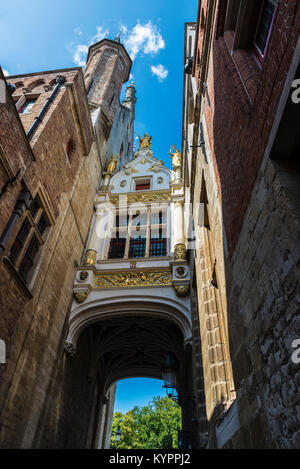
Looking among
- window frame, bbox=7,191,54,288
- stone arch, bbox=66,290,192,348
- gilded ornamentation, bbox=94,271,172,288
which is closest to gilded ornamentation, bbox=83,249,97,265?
gilded ornamentation, bbox=94,271,172,288

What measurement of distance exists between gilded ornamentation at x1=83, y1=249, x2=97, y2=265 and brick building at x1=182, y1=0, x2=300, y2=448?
22.0 feet

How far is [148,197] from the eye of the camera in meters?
14.4

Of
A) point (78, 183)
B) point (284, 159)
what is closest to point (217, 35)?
point (284, 159)

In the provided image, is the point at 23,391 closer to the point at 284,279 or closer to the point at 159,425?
the point at 284,279

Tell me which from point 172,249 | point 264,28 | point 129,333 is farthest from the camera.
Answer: point 129,333

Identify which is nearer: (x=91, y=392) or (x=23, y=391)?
(x=23, y=391)

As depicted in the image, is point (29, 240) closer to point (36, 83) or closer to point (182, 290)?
point (182, 290)

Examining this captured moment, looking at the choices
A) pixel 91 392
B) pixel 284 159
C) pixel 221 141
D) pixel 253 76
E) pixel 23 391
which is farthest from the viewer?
pixel 91 392

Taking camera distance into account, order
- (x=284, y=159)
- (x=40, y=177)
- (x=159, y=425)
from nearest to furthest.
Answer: (x=284, y=159) < (x=40, y=177) < (x=159, y=425)

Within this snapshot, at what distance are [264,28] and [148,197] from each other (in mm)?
10429

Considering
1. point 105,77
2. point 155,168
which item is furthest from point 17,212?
point 105,77

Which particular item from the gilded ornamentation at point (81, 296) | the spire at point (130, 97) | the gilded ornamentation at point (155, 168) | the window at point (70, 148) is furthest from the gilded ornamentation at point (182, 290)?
the spire at point (130, 97)
